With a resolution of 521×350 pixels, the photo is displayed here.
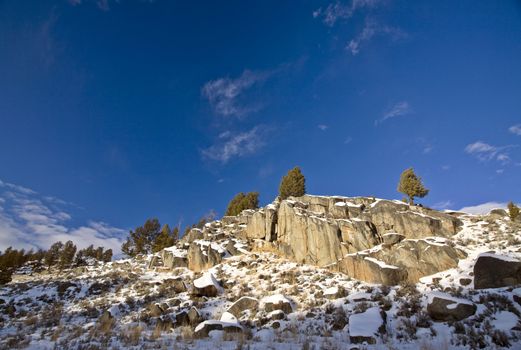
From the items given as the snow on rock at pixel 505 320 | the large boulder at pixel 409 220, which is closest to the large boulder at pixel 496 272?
the snow on rock at pixel 505 320

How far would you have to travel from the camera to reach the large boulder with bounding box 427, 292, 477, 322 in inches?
478

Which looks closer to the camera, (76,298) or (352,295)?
(352,295)

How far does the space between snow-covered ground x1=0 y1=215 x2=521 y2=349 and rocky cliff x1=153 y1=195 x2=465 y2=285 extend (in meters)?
1.55

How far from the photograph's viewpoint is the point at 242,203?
6488 cm

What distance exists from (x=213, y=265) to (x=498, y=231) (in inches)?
1307

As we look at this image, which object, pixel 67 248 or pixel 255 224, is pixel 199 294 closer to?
pixel 255 224

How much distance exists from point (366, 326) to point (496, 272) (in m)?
10.5

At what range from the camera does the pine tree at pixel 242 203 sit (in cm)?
6431

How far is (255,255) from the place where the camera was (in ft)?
124

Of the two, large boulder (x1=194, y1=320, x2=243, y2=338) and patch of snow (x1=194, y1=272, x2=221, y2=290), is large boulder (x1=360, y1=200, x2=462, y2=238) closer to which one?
patch of snow (x1=194, y1=272, x2=221, y2=290)

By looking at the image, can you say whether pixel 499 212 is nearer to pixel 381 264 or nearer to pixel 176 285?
pixel 381 264

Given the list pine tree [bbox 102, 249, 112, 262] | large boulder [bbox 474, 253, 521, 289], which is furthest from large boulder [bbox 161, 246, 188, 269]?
large boulder [bbox 474, 253, 521, 289]

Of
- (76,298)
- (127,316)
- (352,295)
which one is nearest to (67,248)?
(76,298)

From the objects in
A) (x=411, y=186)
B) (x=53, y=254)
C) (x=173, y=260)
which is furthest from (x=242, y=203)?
(x=53, y=254)
